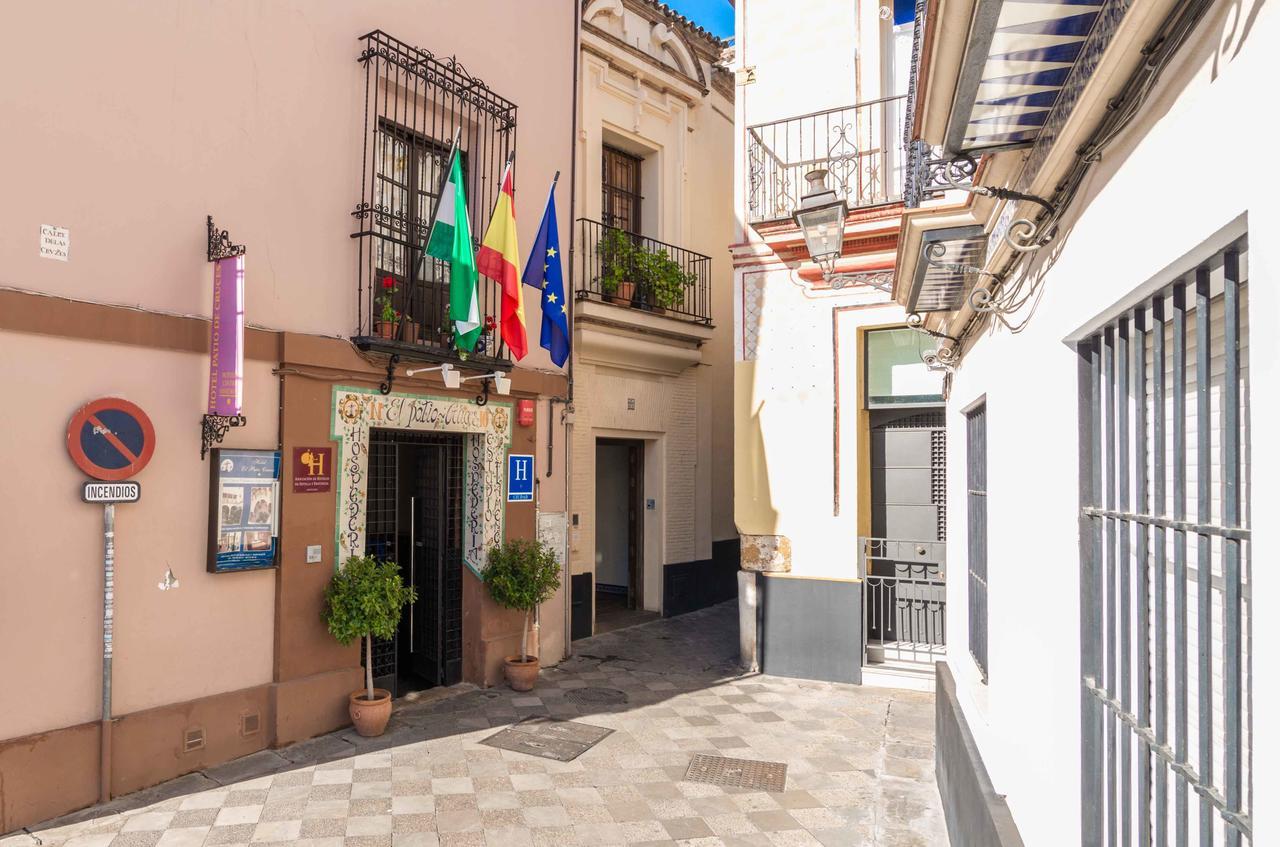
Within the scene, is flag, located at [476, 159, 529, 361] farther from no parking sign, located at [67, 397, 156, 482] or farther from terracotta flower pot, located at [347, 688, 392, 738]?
terracotta flower pot, located at [347, 688, 392, 738]

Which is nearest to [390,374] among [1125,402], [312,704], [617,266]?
[312,704]

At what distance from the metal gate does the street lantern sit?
348 centimetres

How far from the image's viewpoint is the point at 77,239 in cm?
557

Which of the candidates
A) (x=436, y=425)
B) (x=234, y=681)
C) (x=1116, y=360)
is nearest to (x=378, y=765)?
(x=234, y=681)

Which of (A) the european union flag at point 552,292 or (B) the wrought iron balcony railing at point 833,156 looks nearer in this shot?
(A) the european union flag at point 552,292

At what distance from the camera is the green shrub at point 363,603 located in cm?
679

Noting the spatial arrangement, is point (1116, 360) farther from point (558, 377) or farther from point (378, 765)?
point (558, 377)

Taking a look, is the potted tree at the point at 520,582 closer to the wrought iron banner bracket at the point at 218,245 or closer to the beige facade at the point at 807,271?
the beige facade at the point at 807,271

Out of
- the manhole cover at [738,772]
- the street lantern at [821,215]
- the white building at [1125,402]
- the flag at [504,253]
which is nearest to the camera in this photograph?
the white building at [1125,402]

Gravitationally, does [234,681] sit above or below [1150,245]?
below

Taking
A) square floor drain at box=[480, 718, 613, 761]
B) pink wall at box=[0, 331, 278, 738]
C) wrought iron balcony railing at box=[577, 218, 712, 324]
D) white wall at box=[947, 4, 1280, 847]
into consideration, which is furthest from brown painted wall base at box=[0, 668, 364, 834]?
wrought iron balcony railing at box=[577, 218, 712, 324]

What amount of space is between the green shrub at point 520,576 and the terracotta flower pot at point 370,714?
1.80 metres

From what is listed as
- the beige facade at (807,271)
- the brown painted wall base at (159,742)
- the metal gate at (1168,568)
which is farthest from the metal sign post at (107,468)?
the beige facade at (807,271)

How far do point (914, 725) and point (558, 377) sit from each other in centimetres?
524
